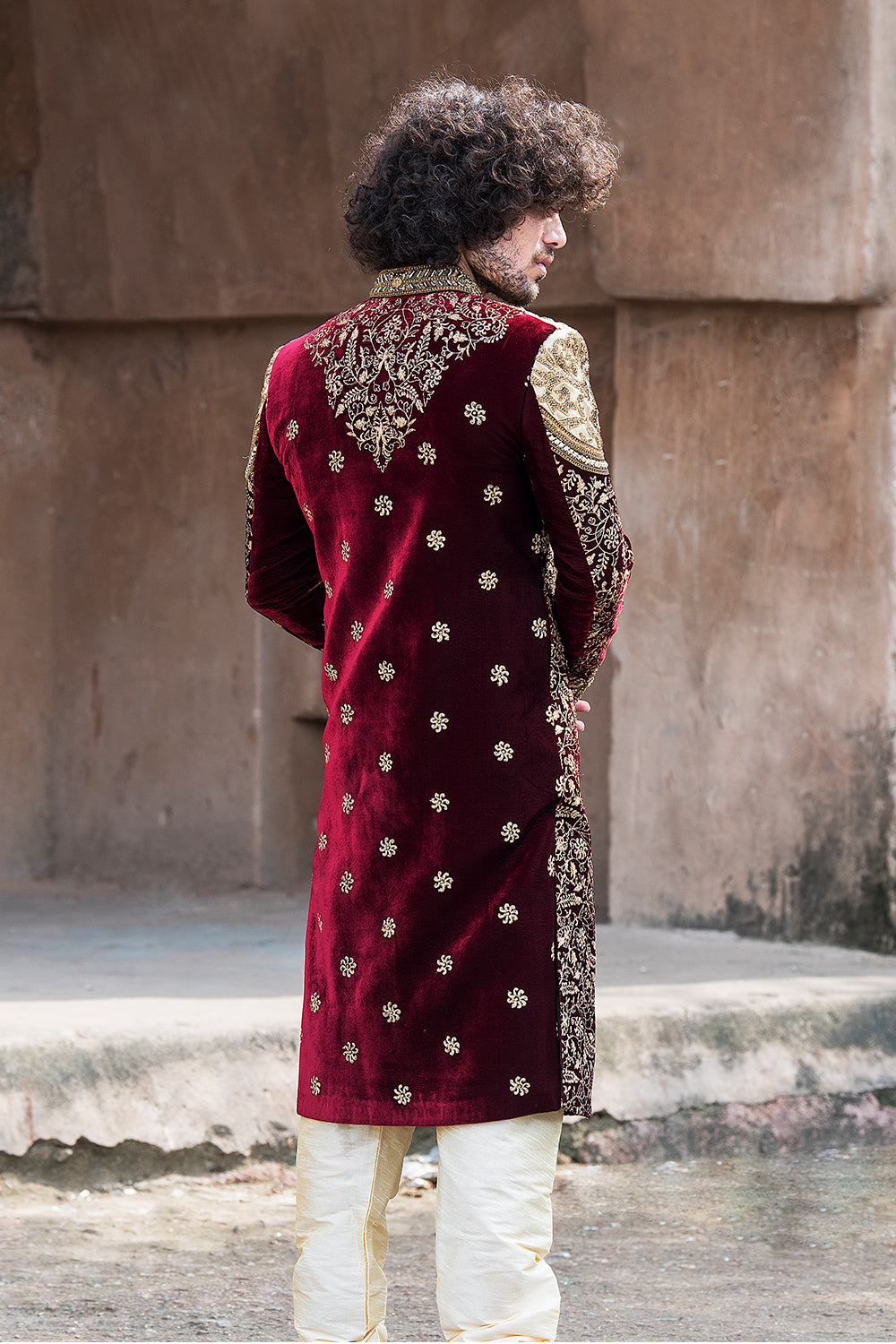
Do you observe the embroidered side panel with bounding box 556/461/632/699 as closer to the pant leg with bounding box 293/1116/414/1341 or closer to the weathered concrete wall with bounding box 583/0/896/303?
the pant leg with bounding box 293/1116/414/1341

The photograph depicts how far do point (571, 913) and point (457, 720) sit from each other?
0.27 meters

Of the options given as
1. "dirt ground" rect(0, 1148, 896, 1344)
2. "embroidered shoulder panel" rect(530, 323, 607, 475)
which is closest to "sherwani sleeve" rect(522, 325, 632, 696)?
"embroidered shoulder panel" rect(530, 323, 607, 475)

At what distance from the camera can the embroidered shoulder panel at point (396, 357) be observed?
210 cm

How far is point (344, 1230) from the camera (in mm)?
2139

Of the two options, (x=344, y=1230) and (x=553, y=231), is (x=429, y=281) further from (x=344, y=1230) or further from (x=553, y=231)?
(x=344, y=1230)

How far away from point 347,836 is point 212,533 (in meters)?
4.82

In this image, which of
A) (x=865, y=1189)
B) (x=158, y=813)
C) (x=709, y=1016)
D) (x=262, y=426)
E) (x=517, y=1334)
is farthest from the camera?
(x=158, y=813)

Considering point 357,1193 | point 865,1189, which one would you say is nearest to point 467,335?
point 357,1193

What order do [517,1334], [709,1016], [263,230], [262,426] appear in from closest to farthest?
1. [517,1334]
2. [262,426]
3. [709,1016]
4. [263,230]

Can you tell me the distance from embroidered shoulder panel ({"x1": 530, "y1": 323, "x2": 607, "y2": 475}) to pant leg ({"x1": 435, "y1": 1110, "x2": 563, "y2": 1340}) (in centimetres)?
77

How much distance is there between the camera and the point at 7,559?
7.18m

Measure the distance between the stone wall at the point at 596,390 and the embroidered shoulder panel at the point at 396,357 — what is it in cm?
315

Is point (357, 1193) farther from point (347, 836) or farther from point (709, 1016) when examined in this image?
point (709, 1016)

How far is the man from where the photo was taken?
6.84ft
